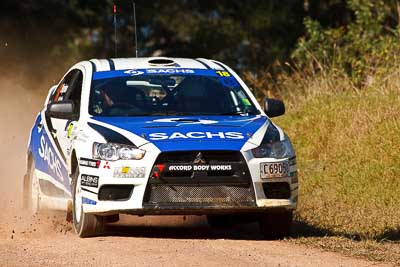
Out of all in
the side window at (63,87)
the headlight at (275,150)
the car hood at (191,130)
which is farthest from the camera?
the side window at (63,87)

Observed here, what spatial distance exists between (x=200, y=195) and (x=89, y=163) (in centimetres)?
96

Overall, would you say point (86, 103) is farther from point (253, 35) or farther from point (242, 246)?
point (253, 35)

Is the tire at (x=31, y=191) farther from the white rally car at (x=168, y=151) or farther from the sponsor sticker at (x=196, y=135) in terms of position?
the sponsor sticker at (x=196, y=135)

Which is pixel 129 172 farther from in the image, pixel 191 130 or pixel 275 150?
pixel 275 150

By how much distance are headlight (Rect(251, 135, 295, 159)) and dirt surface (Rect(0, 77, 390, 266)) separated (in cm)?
72

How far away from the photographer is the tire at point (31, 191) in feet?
43.1

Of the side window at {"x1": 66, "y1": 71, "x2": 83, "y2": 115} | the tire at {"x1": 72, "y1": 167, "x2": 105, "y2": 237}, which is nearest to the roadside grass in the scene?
the tire at {"x1": 72, "y1": 167, "x2": 105, "y2": 237}

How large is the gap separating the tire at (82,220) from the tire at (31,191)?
5.67ft

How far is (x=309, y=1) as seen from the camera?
112 feet

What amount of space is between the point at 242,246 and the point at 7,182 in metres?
5.34

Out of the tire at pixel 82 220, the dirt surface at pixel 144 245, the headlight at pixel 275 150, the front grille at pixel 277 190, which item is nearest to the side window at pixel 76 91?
the tire at pixel 82 220

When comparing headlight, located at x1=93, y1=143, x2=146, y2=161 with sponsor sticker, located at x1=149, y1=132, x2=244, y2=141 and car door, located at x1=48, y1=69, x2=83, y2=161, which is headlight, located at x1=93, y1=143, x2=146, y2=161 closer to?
sponsor sticker, located at x1=149, y1=132, x2=244, y2=141

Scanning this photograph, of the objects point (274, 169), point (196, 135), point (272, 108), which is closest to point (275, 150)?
point (274, 169)

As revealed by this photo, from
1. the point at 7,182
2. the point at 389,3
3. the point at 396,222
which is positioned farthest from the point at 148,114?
the point at 389,3
